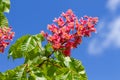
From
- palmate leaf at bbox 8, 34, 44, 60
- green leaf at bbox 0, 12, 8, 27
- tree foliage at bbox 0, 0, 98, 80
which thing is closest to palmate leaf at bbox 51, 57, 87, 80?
tree foliage at bbox 0, 0, 98, 80

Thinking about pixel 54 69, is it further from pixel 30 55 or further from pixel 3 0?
pixel 3 0

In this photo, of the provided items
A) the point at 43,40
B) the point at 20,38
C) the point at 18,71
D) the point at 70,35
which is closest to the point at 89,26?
the point at 70,35

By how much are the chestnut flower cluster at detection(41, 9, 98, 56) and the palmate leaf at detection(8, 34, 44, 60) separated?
209 millimetres

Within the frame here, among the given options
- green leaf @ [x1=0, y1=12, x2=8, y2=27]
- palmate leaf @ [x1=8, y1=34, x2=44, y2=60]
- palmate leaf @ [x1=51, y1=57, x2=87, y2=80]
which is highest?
green leaf @ [x1=0, y1=12, x2=8, y2=27]

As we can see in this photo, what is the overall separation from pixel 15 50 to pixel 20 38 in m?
0.20

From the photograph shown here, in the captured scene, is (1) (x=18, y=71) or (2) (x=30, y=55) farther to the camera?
(2) (x=30, y=55)

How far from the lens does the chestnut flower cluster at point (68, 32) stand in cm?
524

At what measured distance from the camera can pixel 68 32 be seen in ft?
17.5

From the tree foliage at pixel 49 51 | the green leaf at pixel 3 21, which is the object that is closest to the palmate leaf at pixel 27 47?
the tree foliage at pixel 49 51

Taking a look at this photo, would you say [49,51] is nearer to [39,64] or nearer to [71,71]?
[39,64]

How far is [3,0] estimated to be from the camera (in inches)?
203

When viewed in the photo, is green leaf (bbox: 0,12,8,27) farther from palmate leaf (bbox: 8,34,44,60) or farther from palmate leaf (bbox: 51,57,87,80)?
palmate leaf (bbox: 51,57,87,80)

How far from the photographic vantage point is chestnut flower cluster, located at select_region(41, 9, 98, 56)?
524 centimetres

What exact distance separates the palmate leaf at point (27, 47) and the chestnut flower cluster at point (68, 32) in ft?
0.69
